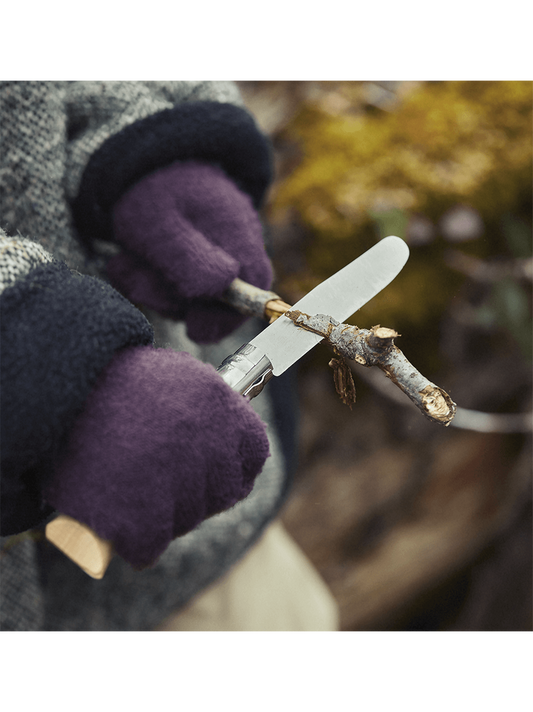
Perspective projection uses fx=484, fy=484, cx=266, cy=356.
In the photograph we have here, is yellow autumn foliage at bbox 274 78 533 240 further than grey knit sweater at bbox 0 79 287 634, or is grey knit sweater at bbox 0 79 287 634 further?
yellow autumn foliage at bbox 274 78 533 240

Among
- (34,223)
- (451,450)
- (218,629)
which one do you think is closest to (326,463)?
(451,450)

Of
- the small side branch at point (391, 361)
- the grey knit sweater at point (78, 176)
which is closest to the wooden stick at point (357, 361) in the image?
the small side branch at point (391, 361)

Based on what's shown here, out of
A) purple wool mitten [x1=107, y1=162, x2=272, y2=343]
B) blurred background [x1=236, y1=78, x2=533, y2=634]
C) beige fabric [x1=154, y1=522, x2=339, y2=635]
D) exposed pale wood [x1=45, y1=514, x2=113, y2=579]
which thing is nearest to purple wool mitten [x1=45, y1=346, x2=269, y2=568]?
exposed pale wood [x1=45, y1=514, x2=113, y2=579]

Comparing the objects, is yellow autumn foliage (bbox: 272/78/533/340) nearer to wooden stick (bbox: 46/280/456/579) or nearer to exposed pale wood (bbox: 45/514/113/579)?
wooden stick (bbox: 46/280/456/579)

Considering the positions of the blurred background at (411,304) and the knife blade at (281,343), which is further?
the blurred background at (411,304)

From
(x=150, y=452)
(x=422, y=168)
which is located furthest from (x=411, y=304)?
(x=150, y=452)

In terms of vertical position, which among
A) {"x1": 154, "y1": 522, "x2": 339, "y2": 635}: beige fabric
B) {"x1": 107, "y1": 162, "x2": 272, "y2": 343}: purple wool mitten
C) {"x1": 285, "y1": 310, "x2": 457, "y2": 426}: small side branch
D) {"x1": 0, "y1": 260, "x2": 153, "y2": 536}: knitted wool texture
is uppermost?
{"x1": 0, "y1": 260, "x2": 153, "y2": 536}: knitted wool texture

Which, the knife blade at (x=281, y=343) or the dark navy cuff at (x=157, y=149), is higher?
the dark navy cuff at (x=157, y=149)

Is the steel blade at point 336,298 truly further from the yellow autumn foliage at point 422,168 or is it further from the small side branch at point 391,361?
the yellow autumn foliage at point 422,168

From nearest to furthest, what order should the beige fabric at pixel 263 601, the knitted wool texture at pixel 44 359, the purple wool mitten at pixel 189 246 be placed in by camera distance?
the knitted wool texture at pixel 44 359
the purple wool mitten at pixel 189 246
the beige fabric at pixel 263 601
